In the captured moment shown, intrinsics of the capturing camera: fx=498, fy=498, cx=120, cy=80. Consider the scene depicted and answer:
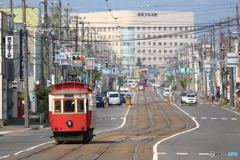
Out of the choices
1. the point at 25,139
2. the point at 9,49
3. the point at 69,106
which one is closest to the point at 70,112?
the point at 69,106

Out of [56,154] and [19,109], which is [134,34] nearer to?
[19,109]

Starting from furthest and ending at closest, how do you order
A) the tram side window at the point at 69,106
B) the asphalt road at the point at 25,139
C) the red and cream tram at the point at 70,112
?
the tram side window at the point at 69,106 → the red and cream tram at the point at 70,112 → the asphalt road at the point at 25,139

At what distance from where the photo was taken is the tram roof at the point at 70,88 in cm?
2238

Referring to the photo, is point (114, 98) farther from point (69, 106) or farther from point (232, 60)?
point (69, 106)

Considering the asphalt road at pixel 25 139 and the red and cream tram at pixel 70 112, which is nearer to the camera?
the asphalt road at pixel 25 139

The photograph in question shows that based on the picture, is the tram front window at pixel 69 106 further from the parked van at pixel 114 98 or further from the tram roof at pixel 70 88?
the parked van at pixel 114 98

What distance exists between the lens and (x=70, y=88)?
73.9ft

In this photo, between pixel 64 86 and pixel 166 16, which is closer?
pixel 64 86

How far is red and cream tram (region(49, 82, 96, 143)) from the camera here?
72.2ft

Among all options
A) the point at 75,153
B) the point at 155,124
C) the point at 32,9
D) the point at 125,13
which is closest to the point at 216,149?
the point at 75,153

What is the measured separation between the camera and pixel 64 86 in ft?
74.0

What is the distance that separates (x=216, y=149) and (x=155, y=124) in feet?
72.2

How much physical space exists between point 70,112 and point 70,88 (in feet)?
3.69

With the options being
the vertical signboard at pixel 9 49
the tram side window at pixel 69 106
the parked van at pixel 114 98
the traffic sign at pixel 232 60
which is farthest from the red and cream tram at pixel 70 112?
the parked van at pixel 114 98
